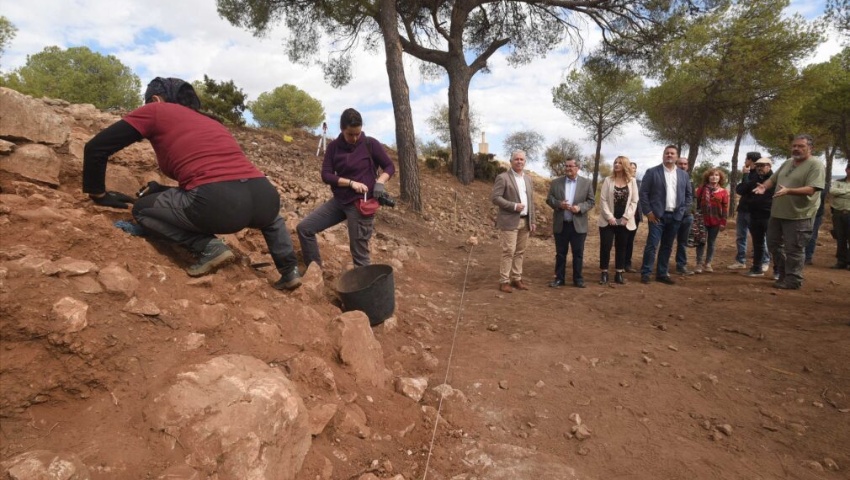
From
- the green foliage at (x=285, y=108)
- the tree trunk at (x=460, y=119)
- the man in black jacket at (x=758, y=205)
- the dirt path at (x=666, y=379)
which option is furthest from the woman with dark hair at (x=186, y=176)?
the green foliage at (x=285, y=108)

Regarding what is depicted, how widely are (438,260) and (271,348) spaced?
485 cm

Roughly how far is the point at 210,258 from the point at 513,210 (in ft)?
11.0

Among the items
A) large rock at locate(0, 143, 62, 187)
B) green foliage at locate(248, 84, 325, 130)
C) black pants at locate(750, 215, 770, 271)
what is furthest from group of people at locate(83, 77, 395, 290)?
green foliage at locate(248, 84, 325, 130)

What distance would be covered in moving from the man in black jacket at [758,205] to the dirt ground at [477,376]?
1.23m

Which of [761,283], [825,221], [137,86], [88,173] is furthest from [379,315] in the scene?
[137,86]

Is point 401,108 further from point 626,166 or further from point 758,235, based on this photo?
point 758,235

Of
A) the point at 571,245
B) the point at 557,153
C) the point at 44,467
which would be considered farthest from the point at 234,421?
the point at 557,153

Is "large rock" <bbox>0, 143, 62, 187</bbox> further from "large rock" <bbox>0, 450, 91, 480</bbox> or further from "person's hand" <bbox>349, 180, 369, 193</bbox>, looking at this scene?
"large rock" <bbox>0, 450, 91, 480</bbox>

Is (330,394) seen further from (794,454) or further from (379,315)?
(794,454)

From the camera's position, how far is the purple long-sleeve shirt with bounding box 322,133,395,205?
12.0ft

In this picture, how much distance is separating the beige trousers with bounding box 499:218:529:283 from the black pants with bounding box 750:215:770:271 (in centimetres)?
313

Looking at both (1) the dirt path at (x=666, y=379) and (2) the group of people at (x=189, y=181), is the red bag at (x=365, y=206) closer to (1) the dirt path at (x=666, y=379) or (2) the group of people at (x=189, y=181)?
(2) the group of people at (x=189, y=181)

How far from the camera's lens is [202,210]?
2.53 meters

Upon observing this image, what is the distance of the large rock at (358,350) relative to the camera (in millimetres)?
2600
